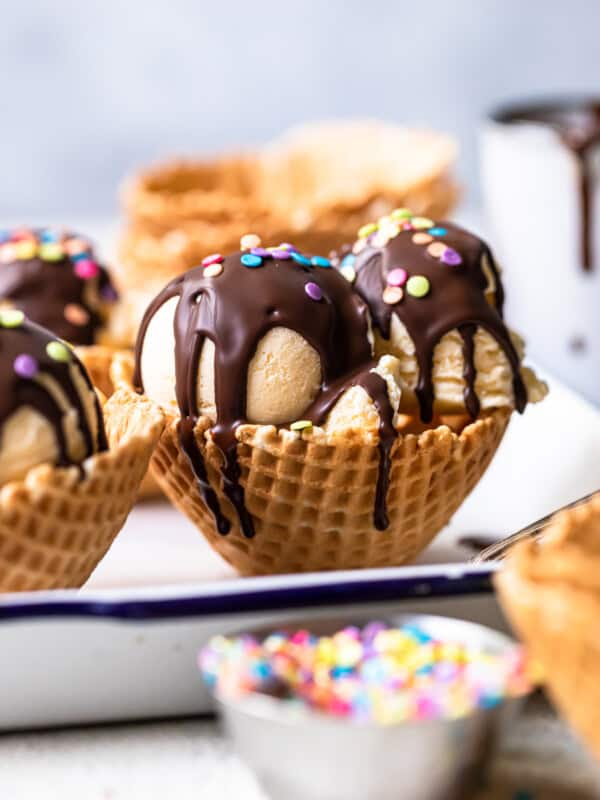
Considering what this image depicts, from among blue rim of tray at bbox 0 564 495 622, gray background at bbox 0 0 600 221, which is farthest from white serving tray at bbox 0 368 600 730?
gray background at bbox 0 0 600 221

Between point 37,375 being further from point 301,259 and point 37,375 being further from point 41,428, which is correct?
point 301,259

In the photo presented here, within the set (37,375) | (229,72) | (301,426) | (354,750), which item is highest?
(229,72)

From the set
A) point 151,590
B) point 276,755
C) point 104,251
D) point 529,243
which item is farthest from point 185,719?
point 104,251

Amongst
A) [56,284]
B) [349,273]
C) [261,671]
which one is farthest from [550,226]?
[261,671]

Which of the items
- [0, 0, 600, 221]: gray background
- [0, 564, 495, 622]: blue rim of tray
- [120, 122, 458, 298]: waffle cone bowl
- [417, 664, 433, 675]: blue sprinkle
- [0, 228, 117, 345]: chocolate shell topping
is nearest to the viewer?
[417, 664, 433, 675]: blue sprinkle

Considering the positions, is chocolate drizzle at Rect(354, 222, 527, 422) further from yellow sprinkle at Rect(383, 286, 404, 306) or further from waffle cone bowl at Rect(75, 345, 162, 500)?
waffle cone bowl at Rect(75, 345, 162, 500)

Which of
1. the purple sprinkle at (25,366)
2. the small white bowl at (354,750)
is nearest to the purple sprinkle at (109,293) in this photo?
the purple sprinkle at (25,366)
